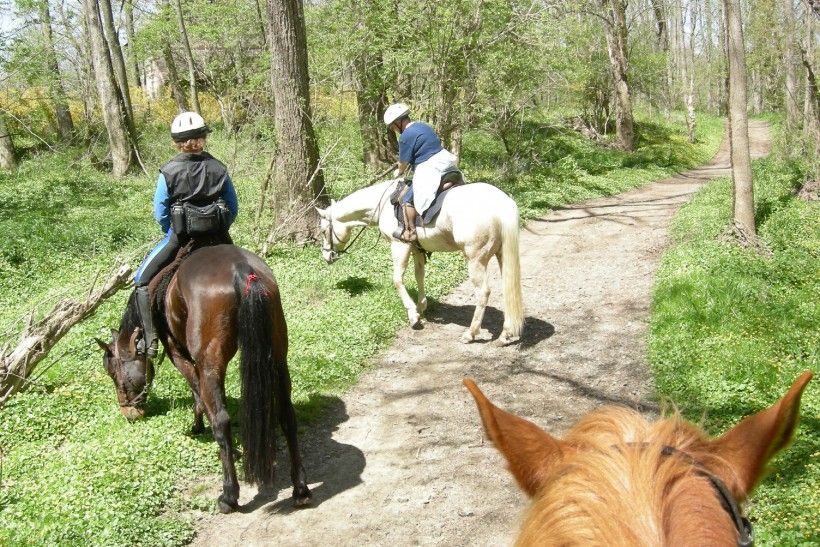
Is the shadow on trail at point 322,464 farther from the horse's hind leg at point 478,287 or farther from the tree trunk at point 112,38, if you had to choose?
the tree trunk at point 112,38

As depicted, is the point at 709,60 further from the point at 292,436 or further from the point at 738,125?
the point at 292,436

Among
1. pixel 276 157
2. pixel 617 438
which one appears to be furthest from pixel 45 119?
pixel 617 438

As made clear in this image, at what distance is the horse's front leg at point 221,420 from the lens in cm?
514

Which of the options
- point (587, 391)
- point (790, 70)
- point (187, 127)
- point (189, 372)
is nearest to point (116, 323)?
point (189, 372)

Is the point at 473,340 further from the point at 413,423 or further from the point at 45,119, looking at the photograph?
the point at 45,119

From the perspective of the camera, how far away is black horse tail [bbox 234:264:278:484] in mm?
4906

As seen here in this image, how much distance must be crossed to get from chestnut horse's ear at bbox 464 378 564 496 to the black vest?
4832 mm

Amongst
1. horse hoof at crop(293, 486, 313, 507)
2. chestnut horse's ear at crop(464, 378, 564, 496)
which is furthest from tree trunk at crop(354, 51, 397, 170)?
chestnut horse's ear at crop(464, 378, 564, 496)

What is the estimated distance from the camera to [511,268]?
25.7 ft

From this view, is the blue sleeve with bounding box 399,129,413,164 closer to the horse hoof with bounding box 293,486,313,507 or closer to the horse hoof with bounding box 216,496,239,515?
the horse hoof with bounding box 293,486,313,507

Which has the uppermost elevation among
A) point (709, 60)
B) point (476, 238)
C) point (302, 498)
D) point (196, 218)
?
point (709, 60)

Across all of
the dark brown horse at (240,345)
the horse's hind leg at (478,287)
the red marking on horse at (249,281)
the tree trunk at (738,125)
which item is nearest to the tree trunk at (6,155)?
the horse's hind leg at (478,287)

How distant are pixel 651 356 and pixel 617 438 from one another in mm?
6277

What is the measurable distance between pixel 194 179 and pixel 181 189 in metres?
0.14
